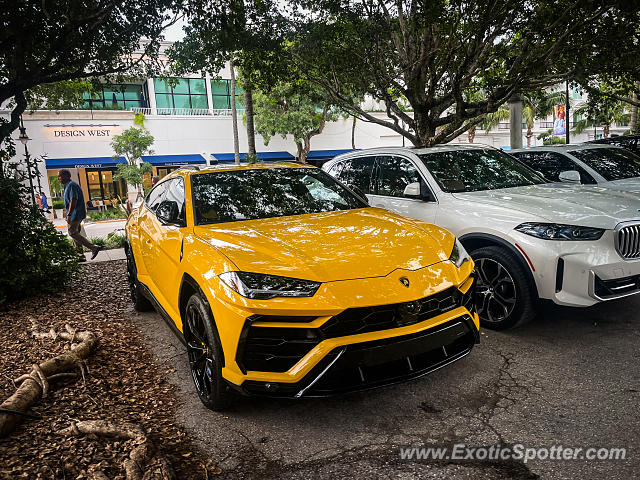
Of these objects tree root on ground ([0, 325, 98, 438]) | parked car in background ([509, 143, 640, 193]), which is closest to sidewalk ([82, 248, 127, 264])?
tree root on ground ([0, 325, 98, 438])

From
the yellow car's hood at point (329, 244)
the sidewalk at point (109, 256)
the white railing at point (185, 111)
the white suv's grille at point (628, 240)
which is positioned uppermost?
the white railing at point (185, 111)

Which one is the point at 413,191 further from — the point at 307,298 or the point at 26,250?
the point at 26,250

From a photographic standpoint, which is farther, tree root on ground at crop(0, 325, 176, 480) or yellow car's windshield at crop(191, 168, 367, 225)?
yellow car's windshield at crop(191, 168, 367, 225)

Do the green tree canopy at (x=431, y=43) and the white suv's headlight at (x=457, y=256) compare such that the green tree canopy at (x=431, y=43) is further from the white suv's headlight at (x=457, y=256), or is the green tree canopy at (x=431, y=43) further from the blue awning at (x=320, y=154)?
the blue awning at (x=320, y=154)

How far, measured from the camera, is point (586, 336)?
431cm

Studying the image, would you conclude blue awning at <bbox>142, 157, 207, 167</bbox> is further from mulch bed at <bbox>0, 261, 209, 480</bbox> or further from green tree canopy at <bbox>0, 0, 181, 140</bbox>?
mulch bed at <bbox>0, 261, 209, 480</bbox>

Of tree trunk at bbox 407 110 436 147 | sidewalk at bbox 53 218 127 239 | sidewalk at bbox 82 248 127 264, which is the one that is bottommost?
sidewalk at bbox 53 218 127 239

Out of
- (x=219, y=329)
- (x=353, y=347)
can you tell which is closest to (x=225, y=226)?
(x=219, y=329)

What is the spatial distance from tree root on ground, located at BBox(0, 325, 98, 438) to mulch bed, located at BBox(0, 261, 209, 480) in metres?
0.06

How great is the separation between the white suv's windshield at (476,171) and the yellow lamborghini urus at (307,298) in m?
1.56

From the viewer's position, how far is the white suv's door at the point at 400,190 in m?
5.24

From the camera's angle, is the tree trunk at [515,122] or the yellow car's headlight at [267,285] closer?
the yellow car's headlight at [267,285]

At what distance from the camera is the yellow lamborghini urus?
8.94 feet

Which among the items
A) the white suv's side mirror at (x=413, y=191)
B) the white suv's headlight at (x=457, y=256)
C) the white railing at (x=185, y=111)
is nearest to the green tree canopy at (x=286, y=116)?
the white railing at (x=185, y=111)
